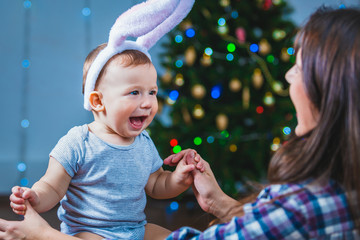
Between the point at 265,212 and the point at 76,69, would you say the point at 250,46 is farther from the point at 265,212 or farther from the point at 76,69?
the point at 265,212

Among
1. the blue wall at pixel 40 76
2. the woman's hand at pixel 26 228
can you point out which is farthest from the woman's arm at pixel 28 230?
the blue wall at pixel 40 76

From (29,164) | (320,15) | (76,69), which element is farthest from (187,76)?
(320,15)

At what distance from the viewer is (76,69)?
377cm

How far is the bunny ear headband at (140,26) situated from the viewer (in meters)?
0.97

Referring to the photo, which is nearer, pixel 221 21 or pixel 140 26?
pixel 140 26

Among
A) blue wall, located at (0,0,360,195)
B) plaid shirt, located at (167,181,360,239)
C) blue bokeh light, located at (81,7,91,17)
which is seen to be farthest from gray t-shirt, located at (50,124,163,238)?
blue bokeh light, located at (81,7,91,17)

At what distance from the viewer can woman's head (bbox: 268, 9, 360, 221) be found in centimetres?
70

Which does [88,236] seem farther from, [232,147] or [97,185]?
[232,147]

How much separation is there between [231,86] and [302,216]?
2.08m

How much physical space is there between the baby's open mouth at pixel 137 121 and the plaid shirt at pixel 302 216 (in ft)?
1.43

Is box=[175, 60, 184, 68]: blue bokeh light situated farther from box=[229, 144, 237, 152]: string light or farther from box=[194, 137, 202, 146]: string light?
box=[229, 144, 237, 152]: string light

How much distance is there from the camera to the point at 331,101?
71 cm

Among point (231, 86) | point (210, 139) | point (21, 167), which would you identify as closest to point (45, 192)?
point (210, 139)

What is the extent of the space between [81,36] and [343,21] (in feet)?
11.1
